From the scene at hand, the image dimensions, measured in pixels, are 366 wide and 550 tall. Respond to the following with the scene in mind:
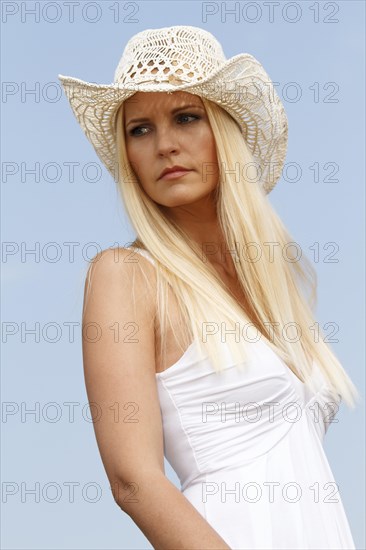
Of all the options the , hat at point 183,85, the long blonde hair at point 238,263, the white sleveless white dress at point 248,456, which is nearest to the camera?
the white sleveless white dress at point 248,456

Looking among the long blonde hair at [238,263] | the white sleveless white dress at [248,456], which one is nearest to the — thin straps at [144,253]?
the long blonde hair at [238,263]

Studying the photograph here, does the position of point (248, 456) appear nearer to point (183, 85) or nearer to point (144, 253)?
point (144, 253)

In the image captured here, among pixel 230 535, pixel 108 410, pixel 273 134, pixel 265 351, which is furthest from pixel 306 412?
pixel 273 134

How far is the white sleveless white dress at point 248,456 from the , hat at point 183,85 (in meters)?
0.98

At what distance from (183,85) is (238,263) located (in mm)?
708

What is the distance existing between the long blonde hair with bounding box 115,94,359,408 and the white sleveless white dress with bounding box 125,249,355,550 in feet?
0.59

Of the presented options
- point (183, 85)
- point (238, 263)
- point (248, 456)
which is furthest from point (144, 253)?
point (248, 456)

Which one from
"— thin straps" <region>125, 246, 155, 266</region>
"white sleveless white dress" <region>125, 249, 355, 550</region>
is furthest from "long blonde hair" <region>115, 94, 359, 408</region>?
"white sleveless white dress" <region>125, 249, 355, 550</region>

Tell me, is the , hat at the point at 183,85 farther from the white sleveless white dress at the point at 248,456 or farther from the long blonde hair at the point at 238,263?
the white sleveless white dress at the point at 248,456

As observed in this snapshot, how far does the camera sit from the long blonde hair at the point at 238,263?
355 cm

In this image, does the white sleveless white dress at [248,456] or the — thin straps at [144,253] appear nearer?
the white sleveless white dress at [248,456]

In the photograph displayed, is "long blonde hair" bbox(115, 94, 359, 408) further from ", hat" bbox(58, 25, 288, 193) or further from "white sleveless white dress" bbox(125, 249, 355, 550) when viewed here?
"white sleveless white dress" bbox(125, 249, 355, 550)

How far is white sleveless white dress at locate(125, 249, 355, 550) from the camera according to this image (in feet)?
10.7

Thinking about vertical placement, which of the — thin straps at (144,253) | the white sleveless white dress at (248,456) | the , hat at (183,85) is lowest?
the white sleveless white dress at (248,456)
